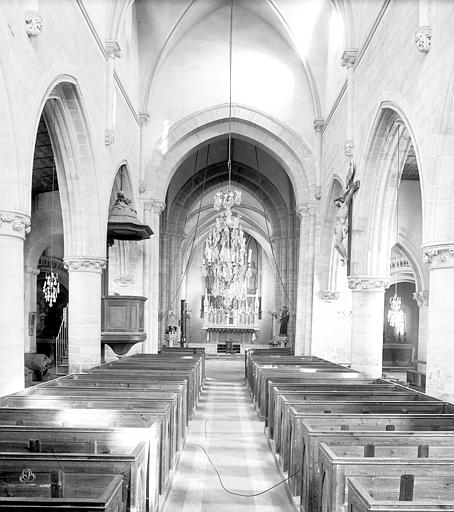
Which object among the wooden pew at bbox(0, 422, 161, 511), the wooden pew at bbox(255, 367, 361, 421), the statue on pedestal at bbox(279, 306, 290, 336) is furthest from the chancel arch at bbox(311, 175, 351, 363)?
the wooden pew at bbox(0, 422, 161, 511)

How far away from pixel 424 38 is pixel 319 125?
394 inches

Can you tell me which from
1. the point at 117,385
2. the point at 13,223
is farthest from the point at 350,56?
the point at 117,385

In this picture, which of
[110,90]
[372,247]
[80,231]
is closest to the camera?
[80,231]

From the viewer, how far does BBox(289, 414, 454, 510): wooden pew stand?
5.05 meters

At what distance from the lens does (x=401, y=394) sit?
809 centimetres

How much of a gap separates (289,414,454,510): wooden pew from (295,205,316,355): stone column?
12228mm

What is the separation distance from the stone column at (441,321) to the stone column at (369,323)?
444cm

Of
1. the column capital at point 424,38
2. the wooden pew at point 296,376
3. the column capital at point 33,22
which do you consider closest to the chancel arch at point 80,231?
the column capital at point 33,22

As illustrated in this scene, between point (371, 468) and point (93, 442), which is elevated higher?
point (371, 468)

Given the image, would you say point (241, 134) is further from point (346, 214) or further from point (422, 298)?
point (422, 298)

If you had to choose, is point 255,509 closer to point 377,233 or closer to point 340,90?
point 377,233

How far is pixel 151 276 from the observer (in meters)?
18.4

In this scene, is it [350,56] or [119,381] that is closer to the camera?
[119,381]

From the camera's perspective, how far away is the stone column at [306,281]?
1866 centimetres
